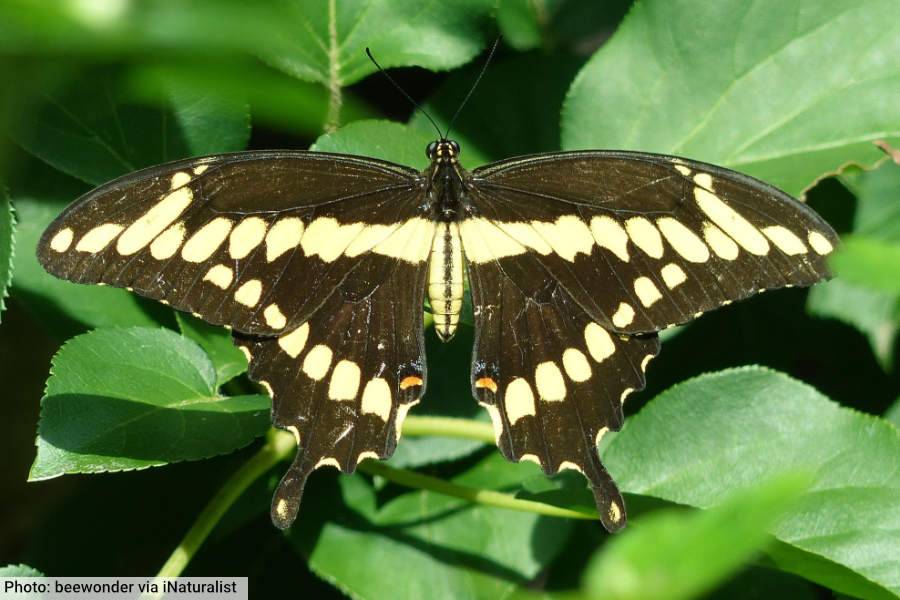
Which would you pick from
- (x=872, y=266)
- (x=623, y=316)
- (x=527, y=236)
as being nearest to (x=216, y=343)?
(x=527, y=236)

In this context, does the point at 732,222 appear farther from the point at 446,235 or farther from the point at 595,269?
the point at 446,235

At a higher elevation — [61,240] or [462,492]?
[61,240]

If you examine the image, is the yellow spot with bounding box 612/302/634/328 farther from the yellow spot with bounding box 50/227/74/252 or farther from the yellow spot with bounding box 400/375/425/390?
the yellow spot with bounding box 50/227/74/252

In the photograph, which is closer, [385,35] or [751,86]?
[751,86]

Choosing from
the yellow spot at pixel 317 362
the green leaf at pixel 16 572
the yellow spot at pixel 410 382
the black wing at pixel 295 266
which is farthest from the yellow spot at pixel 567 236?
the green leaf at pixel 16 572

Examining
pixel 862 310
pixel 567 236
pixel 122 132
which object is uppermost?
pixel 122 132

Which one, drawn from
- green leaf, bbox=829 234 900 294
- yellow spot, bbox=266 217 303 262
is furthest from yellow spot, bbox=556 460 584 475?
green leaf, bbox=829 234 900 294
